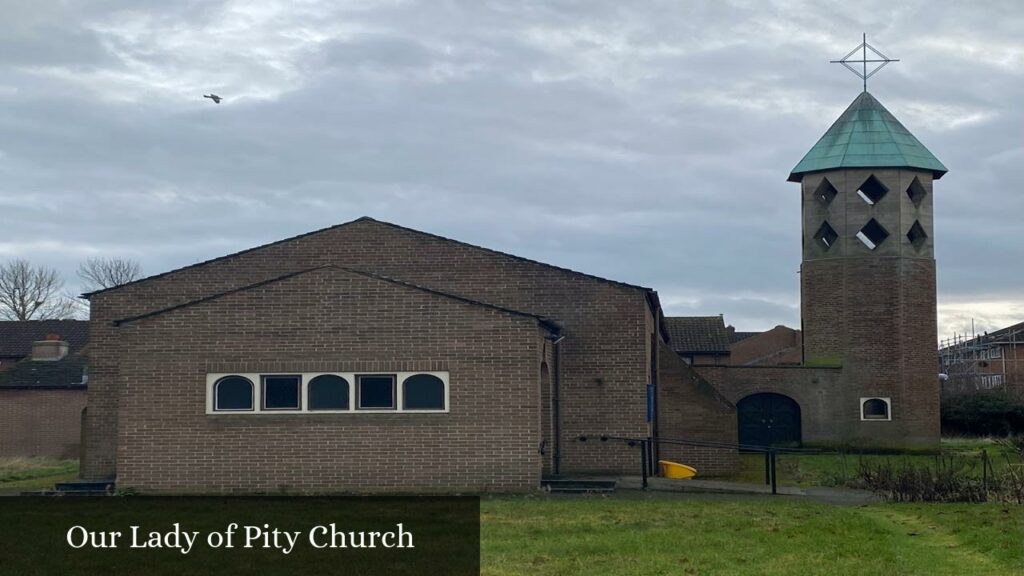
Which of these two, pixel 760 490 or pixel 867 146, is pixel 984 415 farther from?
pixel 760 490

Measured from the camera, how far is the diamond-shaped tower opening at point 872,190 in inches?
1917

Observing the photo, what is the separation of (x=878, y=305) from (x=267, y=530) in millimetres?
35904

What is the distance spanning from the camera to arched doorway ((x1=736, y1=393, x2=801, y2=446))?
4956 cm

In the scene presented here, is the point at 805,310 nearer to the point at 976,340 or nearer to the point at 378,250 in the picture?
the point at 378,250

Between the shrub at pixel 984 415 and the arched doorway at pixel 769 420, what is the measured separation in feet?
34.1

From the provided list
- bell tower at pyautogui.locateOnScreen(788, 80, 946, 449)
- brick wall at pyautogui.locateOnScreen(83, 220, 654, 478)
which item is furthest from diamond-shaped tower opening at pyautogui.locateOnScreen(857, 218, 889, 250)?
brick wall at pyautogui.locateOnScreen(83, 220, 654, 478)

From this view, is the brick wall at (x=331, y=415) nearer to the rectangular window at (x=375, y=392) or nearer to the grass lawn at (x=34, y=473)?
the rectangular window at (x=375, y=392)

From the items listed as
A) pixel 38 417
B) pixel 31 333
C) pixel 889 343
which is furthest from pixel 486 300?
pixel 31 333

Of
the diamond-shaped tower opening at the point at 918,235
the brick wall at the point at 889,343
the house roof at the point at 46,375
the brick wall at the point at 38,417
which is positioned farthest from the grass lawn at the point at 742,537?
the house roof at the point at 46,375

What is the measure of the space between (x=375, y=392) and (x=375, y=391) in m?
0.02

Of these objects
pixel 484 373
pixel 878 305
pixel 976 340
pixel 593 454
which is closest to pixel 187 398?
pixel 484 373

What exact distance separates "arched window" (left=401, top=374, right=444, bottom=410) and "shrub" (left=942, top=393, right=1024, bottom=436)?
122 feet

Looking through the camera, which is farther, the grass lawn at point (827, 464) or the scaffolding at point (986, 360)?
the scaffolding at point (986, 360)

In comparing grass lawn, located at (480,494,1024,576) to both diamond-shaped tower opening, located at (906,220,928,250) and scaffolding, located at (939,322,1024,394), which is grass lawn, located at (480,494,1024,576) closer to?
diamond-shaped tower opening, located at (906,220,928,250)
